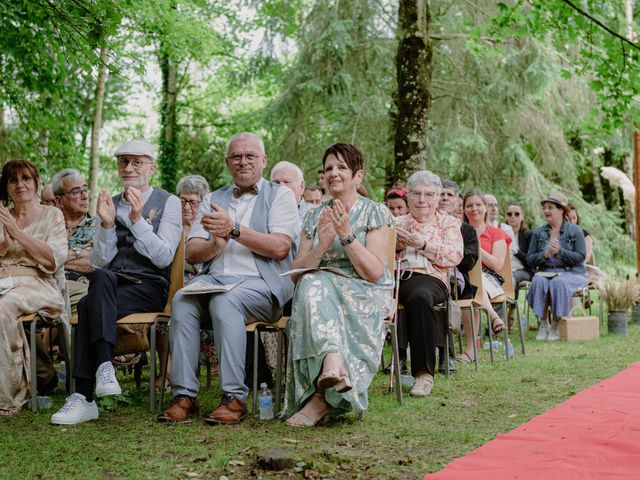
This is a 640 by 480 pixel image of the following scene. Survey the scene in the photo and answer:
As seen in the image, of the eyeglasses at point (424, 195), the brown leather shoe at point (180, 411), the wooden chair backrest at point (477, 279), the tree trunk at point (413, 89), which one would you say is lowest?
the brown leather shoe at point (180, 411)

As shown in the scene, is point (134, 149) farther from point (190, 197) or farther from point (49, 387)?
point (49, 387)

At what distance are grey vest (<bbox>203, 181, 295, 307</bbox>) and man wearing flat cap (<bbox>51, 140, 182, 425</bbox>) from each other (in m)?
0.39

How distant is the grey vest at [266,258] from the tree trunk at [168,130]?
14.6 m

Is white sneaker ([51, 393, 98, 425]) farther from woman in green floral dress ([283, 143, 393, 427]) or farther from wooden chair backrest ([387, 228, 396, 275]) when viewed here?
wooden chair backrest ([387, 228, 396, 275])

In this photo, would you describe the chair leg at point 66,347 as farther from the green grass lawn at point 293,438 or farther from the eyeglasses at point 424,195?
the eyeglasses at point 424,195

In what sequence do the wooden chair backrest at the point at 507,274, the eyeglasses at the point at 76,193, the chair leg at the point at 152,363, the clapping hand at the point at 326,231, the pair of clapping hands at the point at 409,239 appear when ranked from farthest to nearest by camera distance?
the wooden chair backrest at the point at 507,274 < the eyeglasses at the point at 76,193 < the pair of clapping hands at the point at 409,239 < the chair leg at the point at 152,363 < the clapping hand at the point at 326,231

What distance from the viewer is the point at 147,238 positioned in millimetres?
5043

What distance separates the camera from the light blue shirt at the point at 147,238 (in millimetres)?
5037

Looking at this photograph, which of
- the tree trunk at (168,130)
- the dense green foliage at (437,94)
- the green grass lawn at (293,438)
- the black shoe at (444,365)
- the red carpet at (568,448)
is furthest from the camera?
the tree trunk at (168,130)

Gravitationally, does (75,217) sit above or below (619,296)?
above

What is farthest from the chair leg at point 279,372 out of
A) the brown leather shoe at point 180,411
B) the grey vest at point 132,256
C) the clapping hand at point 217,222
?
the grey vest at point 132,256

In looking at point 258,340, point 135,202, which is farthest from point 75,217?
point 258,340

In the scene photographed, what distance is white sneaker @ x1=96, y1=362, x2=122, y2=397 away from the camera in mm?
4715

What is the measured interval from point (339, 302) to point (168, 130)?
1630cm
